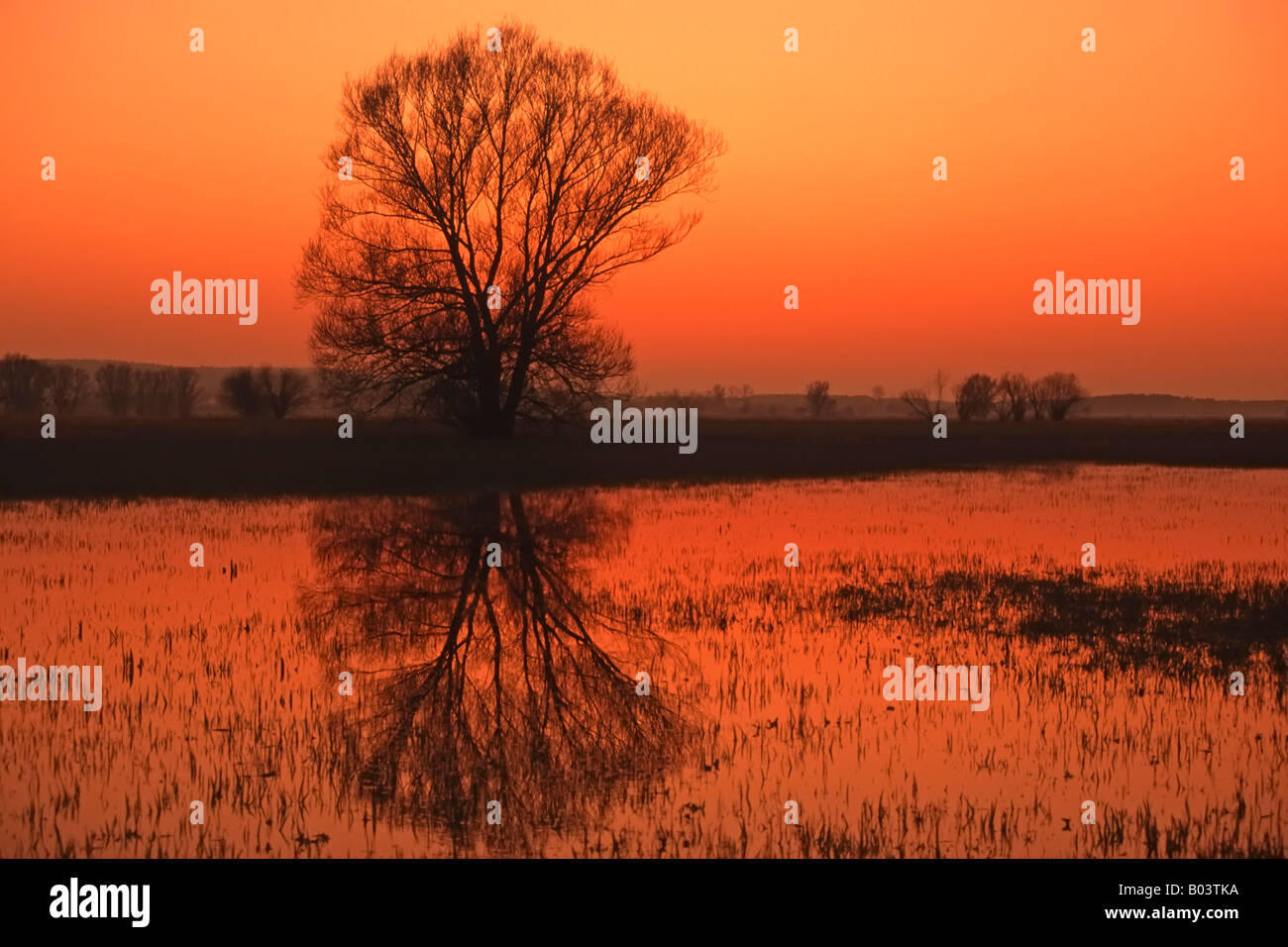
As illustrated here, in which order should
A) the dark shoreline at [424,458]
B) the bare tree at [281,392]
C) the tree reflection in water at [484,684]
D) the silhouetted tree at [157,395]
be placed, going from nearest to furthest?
the tree reflection in water at [484,684] → the dark shoreline at [424,458] → the bare tree at [281,392] → the silhouetted tree at [157,395]

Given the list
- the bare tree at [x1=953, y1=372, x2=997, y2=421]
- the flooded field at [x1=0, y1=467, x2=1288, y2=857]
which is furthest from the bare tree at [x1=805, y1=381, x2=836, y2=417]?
the flooded field at [x1=0, y1=467, x2=1288, y2=857]

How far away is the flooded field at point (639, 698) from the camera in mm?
7316

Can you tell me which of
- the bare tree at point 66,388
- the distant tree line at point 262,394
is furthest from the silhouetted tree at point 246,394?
the bare tree at point 66,388

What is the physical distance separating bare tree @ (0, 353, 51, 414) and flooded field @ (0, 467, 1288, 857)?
92.4 m

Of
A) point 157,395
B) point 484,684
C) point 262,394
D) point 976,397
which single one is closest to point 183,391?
point 157,395

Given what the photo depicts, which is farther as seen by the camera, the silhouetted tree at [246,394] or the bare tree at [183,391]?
the bare tree at [183,391]

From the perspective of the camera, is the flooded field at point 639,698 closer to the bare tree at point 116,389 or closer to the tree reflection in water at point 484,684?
the tree reflection in water at point 484,684

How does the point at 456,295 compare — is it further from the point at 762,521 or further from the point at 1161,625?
the point at 1161,625

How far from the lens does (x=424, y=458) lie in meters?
40.2

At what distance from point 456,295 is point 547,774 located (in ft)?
116

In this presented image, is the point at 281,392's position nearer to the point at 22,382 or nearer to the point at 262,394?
the point at 262,394

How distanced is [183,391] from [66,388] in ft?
45.6

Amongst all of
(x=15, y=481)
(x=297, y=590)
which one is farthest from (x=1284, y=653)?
(x=15, y=481)

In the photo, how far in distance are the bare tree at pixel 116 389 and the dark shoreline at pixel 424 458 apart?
58.2 meters
